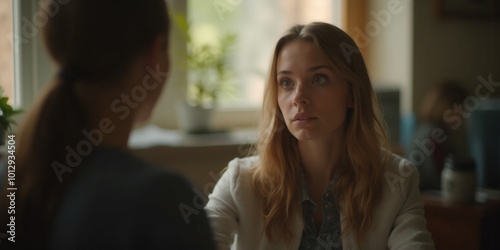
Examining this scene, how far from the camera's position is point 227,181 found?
54.4 inches

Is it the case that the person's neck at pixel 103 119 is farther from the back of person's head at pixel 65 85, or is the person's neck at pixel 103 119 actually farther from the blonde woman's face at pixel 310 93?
the blonde woman's face at pixel 310 93

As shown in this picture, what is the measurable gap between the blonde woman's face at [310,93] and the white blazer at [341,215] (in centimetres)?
22

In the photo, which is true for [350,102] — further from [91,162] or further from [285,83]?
Result: [91,162]

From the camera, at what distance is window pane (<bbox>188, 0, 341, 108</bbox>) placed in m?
2.53

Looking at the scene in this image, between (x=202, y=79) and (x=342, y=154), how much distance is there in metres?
1.14

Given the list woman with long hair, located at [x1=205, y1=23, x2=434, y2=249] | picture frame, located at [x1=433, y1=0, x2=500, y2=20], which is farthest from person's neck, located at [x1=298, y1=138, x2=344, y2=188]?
picture frame, located at [x1=433, y1=0, x2=500, y2=20]

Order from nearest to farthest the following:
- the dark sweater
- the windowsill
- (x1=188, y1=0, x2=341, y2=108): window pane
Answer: the dark sweater, the windowsill, (x1=188, y1=0, x2=341, y2=108): window pane

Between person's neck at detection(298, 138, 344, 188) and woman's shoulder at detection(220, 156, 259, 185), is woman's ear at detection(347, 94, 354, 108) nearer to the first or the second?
person's neck at detection(298, 138, 344, 188)

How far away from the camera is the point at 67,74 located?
2.25 feet

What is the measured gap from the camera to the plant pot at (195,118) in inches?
91.1

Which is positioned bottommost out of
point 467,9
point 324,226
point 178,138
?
point 324,226

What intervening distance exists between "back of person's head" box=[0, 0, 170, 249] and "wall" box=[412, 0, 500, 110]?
2.64m

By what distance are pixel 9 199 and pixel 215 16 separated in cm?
197

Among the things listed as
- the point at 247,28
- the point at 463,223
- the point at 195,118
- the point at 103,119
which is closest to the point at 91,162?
the point at 103,119
